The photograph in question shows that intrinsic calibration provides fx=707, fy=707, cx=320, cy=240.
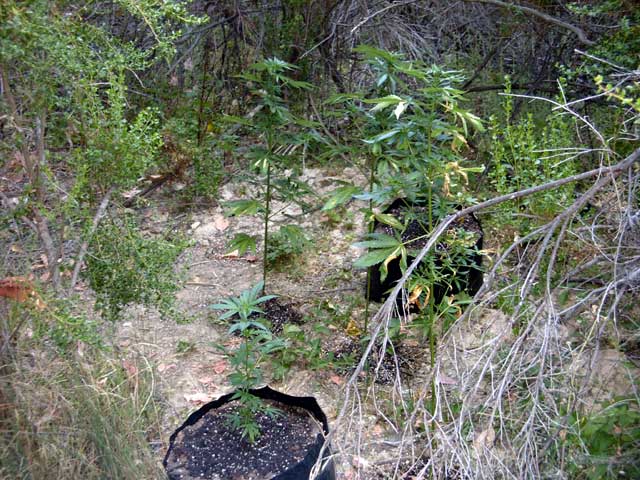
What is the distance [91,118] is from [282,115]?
1.09m

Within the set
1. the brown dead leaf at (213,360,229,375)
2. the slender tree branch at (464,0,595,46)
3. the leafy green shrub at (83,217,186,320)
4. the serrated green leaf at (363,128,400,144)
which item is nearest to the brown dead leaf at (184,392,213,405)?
the brown dead leaf at (213,360,229,375)

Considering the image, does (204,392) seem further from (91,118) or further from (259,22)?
(259,22)

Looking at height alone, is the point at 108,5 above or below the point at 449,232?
above

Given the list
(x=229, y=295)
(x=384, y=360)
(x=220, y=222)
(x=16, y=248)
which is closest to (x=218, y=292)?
(x=229, y=295)

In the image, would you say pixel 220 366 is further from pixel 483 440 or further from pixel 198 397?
pixel 483 440

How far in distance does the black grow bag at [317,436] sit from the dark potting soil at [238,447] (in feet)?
0.06

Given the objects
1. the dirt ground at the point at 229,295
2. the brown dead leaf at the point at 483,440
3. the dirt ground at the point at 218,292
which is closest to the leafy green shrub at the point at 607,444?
the brown dead leaf at the point at 483,440

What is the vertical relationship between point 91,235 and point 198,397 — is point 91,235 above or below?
above

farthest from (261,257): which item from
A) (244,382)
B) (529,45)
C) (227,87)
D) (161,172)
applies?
(529,45)

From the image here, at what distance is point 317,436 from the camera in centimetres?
265

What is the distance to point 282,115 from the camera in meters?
3.47

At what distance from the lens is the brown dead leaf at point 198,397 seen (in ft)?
11.2

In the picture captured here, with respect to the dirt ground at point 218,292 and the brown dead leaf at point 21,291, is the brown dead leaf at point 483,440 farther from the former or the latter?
the brown dead leaf at point 21,291

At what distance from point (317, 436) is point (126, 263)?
0.97 meters
